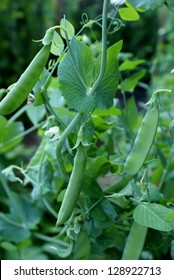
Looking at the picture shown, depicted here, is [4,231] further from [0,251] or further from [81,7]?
[81,7]

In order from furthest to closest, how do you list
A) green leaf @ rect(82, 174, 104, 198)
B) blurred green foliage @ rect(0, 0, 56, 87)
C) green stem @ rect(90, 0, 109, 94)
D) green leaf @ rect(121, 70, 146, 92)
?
blurred green foliage @ rect(0, 0, 56, 87), green leaf @ rect(121, 70, 146, 92), green leaf @ rect(82, 174, 104, 198), green stem @ rect(90, 0, 109, 94)

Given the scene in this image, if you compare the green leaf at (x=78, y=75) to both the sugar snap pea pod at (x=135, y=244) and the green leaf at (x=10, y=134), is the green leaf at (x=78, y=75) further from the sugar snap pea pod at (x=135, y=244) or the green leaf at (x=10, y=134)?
the green leaf at (x=10, y=134)

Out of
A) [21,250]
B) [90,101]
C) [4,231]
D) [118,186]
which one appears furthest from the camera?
[21,250]

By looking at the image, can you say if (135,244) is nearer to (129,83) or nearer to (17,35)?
(129,83)

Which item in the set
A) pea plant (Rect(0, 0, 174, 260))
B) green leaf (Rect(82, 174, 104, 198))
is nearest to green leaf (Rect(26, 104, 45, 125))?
pea plant (Rect(0, 0, 174, 260))

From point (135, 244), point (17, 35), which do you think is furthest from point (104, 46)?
point (17, 35)

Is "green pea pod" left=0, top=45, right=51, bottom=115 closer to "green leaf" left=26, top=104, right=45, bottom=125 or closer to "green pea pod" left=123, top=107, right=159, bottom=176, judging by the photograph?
"green pea pod" left=123, top=107, right=159, bottom=176
